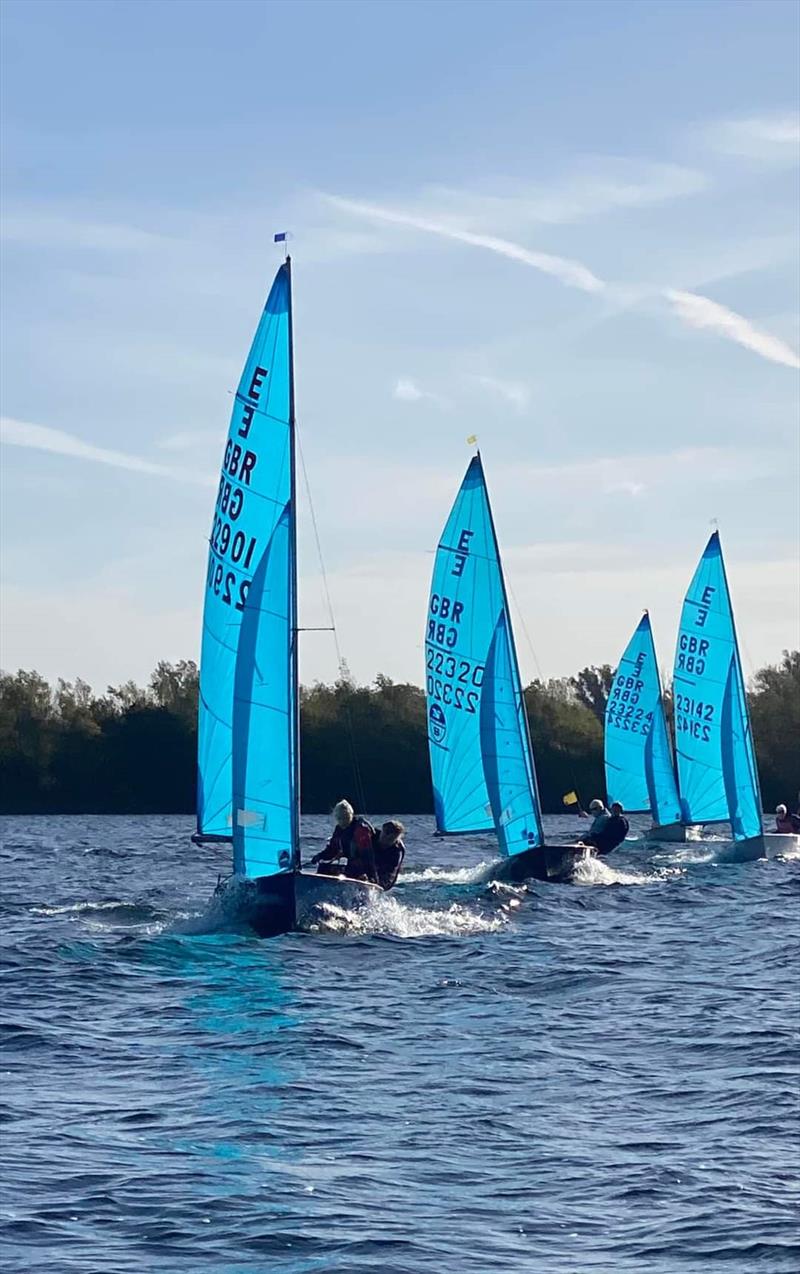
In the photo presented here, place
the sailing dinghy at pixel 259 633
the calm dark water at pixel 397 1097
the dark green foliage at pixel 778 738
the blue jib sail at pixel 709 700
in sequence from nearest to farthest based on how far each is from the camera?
1. the calm dark water at pixel 397 1097
2. the sailing dinghy at pixel 259 633
3. the blue jib sail at pixel 709 700
4. the dark green foliage at pixel 778 738

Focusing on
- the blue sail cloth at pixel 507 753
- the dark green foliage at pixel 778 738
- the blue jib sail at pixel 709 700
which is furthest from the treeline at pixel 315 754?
the blue sail cloth at pixel 507 753

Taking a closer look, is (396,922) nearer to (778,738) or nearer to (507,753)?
(507,753)

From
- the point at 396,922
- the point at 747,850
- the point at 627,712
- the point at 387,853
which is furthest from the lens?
the point at 627,712

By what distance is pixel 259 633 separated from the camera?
71.2ft

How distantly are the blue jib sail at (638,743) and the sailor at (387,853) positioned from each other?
26.9 m

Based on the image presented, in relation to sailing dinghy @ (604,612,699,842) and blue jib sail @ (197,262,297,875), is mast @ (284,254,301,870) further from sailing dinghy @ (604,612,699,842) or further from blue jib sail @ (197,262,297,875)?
sailing dinghy @ (604,612,699,842)

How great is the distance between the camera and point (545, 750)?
78125mm

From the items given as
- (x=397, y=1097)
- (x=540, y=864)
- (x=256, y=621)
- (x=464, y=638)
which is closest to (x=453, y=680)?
(x=464, y=638)

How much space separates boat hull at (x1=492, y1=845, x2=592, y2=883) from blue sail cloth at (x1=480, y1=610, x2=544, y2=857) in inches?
21.1

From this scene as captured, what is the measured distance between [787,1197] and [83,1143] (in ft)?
14.6

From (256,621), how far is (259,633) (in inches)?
6.4

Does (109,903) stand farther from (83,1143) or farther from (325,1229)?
(325,1229)

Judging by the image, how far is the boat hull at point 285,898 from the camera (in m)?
20.8

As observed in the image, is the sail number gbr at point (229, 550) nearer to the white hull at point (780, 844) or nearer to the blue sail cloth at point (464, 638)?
the blue sail cloth at point (464, 638)
